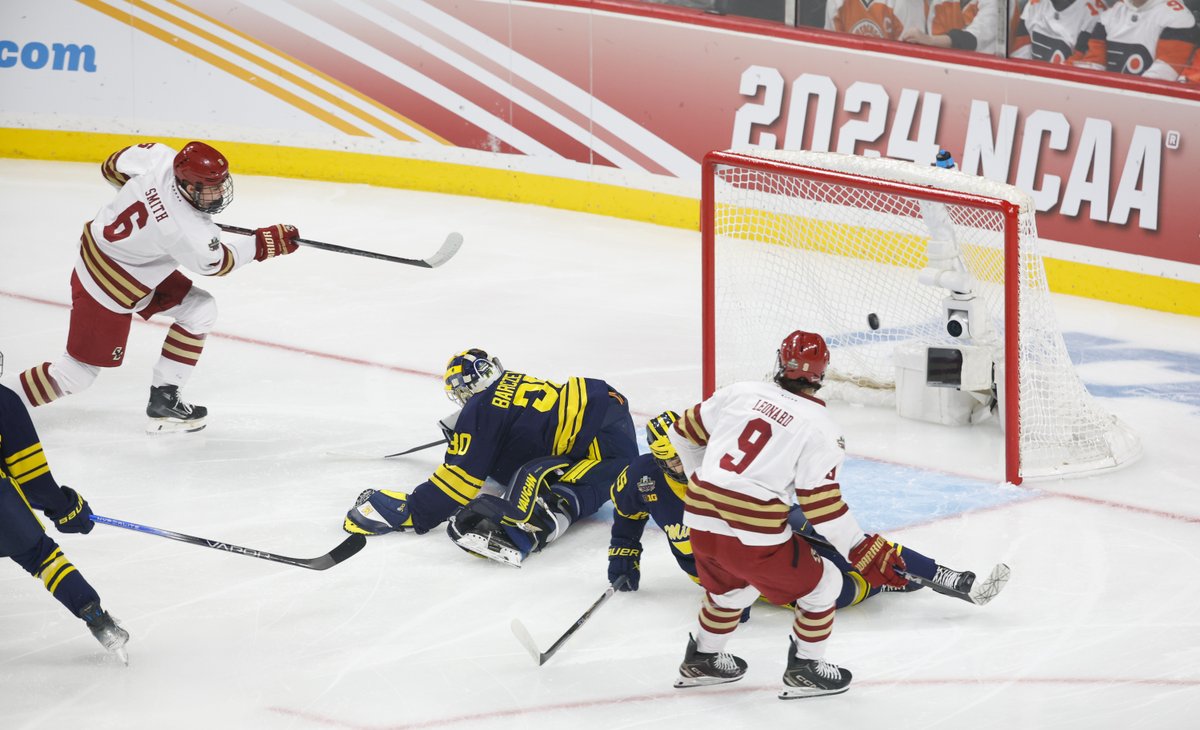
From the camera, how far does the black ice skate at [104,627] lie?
12.9 ft

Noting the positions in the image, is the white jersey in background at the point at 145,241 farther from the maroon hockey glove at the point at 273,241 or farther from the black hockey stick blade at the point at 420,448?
the black hockey stick blade at the point at 420,448

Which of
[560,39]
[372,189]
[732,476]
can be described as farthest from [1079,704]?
[372,189]

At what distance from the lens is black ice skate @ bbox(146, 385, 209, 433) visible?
19.0 ft

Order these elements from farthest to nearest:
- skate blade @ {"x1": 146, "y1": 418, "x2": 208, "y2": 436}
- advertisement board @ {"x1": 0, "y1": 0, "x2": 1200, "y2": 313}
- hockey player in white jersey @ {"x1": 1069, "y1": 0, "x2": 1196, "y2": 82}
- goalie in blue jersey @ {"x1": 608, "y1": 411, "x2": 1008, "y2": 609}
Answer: advertisement board @ {"x1": 0, "y1": 0, "x2": 1200, "y2": 313}
hockey player in white jersey @ {"x1": 1069, "y1": 0, "x2": 1196, "y2": 82}
skate blade @ {"x1": 146, "y1": 418, "x2": 208, "y2": 436}
goalie in blue jersey @ {"x1": 608, "y1": 411, "x2": 1008, "y2": 609}

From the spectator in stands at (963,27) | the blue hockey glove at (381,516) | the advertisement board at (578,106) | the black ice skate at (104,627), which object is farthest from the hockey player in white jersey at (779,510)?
the spectator in stands at (963,27)

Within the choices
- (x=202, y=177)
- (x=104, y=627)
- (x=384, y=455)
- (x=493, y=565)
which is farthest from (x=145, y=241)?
(x=104, y=627)

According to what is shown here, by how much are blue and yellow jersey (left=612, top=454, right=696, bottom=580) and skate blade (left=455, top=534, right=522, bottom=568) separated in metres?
0.35

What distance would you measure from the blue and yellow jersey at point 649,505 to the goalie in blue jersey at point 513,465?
0.38 m

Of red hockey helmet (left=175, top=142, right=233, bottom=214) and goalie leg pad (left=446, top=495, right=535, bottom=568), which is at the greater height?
red hockey helmet (left=175, top=142, right=233, bottom=214)

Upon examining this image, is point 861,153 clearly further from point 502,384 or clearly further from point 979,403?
point 502,384

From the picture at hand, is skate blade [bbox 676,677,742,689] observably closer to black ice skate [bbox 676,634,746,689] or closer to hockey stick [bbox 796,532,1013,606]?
black ice skate [bbox 676,634,746,689]

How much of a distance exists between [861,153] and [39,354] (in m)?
3.68

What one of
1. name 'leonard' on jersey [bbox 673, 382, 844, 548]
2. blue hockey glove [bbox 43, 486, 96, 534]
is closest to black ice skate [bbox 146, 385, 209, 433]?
blue hockey glove [bbox 43, 486, 96, 534]

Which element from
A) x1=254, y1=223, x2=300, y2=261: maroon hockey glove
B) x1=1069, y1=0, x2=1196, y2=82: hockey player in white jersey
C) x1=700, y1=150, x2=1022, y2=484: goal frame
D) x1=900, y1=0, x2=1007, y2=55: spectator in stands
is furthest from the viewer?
x1=900, y1=0, x2=1007, y2=55: spectator in stands
